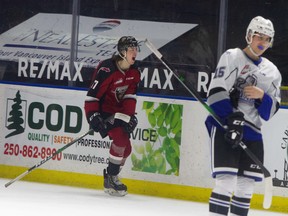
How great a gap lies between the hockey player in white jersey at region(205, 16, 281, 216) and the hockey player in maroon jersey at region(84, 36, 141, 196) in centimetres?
186

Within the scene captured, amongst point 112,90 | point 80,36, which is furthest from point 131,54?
point 80,36

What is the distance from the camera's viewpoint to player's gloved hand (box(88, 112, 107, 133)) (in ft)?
23.2

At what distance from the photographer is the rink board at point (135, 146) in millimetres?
7027

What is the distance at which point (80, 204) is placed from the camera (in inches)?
264

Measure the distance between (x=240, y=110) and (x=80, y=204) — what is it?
1771 millimetres

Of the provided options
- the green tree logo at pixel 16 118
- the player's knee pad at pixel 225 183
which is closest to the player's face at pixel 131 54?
the green tree logo at pixel 16 118

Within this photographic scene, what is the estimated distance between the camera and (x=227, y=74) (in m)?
5.23

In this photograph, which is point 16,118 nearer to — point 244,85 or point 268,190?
point 268,190

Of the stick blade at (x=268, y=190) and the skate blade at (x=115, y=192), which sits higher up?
the stick blade at (x=268, y=190)

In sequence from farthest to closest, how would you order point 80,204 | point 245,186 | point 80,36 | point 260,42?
point 80,36, point 80,204, point 245,186, point 260,42

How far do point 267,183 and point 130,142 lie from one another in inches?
80.1

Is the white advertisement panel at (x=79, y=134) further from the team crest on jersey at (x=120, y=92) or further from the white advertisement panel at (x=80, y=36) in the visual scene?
the white advertisement panel at (x=80, y=36)

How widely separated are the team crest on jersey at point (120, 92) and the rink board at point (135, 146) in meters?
0.28

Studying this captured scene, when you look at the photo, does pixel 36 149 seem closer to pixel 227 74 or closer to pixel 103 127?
pixel 103 127
